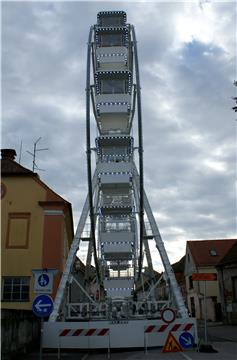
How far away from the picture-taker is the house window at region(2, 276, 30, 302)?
83.9 feet

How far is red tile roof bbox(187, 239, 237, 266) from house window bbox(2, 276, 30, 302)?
30518mm

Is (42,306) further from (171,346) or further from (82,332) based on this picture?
(82,332)

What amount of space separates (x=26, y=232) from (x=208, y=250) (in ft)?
110

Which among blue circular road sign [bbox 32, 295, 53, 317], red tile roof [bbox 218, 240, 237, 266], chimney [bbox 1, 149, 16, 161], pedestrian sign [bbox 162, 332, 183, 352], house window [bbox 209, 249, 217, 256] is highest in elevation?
chimney [bbox 1, 149, 16, 161]

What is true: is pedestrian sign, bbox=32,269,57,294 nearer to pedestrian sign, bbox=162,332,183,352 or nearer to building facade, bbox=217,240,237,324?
pedestrian sign, bbox=162,332,183,352

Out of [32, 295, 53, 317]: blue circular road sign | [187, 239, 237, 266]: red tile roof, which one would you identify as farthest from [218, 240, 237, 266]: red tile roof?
[32, 295, 53, 317]: blue circular road sign

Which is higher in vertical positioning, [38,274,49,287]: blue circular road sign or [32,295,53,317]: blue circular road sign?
[38,274,49,287]: blue circular road sign

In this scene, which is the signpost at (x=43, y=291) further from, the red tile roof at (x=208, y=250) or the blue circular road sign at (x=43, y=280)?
the red tile roof at (x=208, y=250)

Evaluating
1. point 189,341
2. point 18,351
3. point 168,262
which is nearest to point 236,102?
point 168,262

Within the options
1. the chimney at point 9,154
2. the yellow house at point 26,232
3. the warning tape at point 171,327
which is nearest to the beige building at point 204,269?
the yellow house at point 26,232

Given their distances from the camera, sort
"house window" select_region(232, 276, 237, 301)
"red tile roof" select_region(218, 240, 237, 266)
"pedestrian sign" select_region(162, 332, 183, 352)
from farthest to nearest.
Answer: "red tile roof" select_region(218, 240, 237, 266)
"house window" select_region(232, 276, 237, 301)
"pedestrian sign" select_region(162, 332, 183, 352)

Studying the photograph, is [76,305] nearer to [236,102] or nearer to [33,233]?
[33,233]

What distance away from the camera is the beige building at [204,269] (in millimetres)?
48438

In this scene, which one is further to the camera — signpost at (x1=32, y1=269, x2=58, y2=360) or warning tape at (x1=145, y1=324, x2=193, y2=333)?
warning tape at (x1=145, y1=324, x2=193, y2=333)
